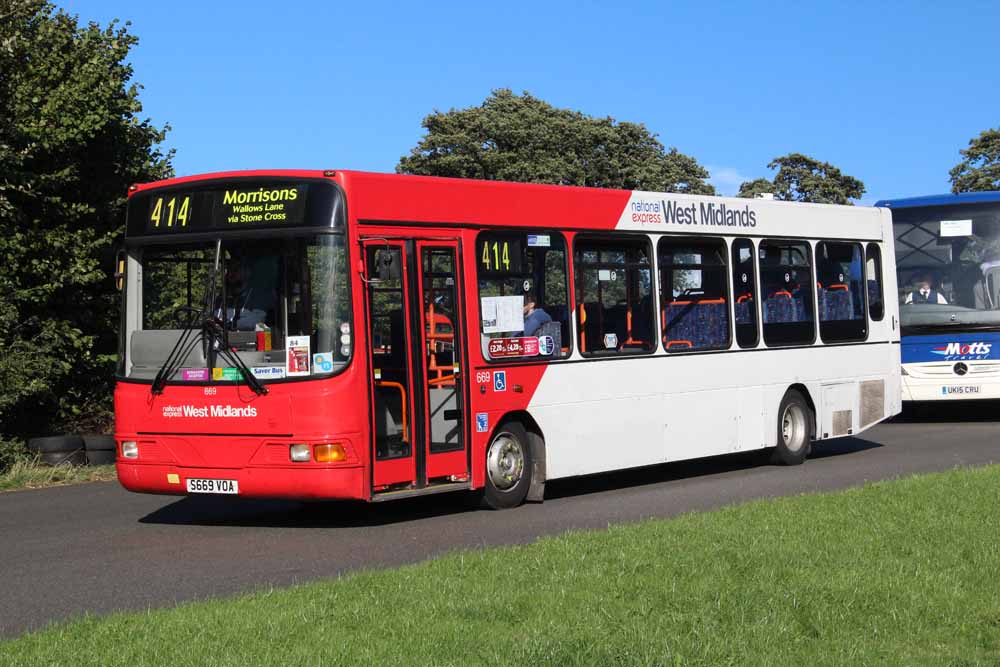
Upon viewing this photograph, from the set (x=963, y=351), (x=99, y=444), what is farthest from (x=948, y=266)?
(x=99, y=444)

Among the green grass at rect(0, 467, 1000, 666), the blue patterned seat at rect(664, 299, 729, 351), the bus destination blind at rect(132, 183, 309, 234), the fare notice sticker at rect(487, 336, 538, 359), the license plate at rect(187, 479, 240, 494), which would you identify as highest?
the bus destination blind at rect(132, 183, 309, 234)

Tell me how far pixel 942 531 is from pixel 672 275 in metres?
5.80

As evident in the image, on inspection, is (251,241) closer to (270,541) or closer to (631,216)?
(270,541)

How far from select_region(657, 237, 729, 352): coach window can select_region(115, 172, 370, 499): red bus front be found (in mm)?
4657

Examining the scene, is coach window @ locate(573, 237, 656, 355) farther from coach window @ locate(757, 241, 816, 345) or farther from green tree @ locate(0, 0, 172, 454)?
green tree @ locate(0, 0, 172, 454)

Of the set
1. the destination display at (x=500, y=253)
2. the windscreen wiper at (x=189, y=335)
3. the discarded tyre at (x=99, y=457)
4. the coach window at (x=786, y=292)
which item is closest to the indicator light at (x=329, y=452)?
the windscreen wiper at (x=189, y=335)

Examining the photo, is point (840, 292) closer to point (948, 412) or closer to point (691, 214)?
point (691, 214)

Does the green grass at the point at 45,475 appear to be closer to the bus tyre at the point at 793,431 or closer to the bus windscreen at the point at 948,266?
the bus tyre at the point at 793,431

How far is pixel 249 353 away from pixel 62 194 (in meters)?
10.4

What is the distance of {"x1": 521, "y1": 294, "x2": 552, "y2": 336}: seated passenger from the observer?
45.6 ft

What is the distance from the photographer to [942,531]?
34.4 ft

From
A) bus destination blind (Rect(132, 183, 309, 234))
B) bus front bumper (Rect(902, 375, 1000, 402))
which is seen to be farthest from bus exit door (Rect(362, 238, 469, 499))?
bus front bumper (Rect(902, 375, 1000, 402))

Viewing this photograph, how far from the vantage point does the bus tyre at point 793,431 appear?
58.1ft

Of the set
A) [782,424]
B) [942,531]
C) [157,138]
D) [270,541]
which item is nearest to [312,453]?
[270,541]
